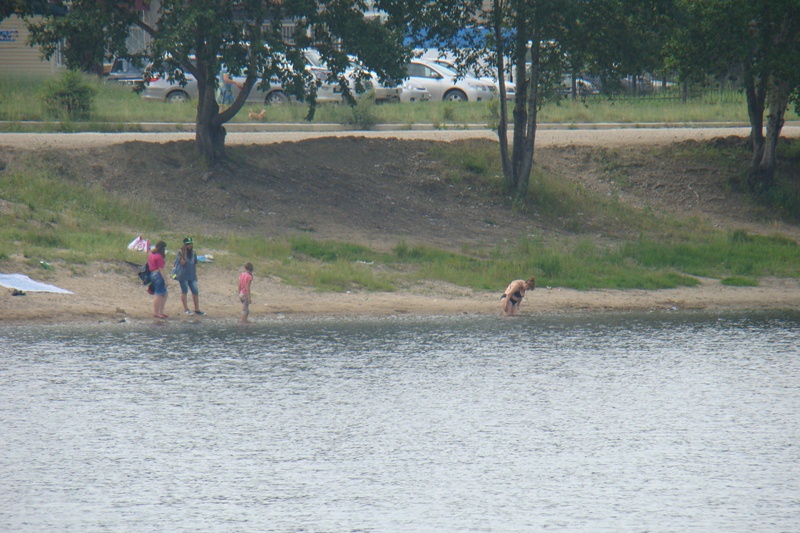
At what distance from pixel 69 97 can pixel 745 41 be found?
18.9 meters

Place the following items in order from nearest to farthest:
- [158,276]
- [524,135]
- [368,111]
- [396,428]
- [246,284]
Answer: [396,428], [158,276], [246,284], [524,135], [368,111]

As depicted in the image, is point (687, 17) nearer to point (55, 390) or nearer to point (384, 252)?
point (384, 252)

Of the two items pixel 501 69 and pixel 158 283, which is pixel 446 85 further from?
pixel 158 283

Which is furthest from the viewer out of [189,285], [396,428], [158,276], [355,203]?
[355,203]

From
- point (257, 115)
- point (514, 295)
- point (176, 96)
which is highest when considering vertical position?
point (176, 96)

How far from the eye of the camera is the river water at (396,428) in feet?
33.9

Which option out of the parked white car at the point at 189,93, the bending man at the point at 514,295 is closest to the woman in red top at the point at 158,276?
the bending man at the point at 514,295

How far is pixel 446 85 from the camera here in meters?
41.1

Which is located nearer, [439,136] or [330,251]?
[330,251]

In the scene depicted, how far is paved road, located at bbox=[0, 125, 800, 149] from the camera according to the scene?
2520 centimetres

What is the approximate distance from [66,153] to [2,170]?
5.54ft

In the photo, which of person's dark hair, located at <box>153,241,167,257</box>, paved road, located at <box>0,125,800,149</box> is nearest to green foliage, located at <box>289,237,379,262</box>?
person's dark hair, located at <box>153,241,167,257</box>

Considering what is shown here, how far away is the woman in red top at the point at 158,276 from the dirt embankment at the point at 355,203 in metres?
0.57

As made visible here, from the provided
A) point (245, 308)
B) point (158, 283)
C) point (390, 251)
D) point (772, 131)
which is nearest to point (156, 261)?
point (158, 283)
